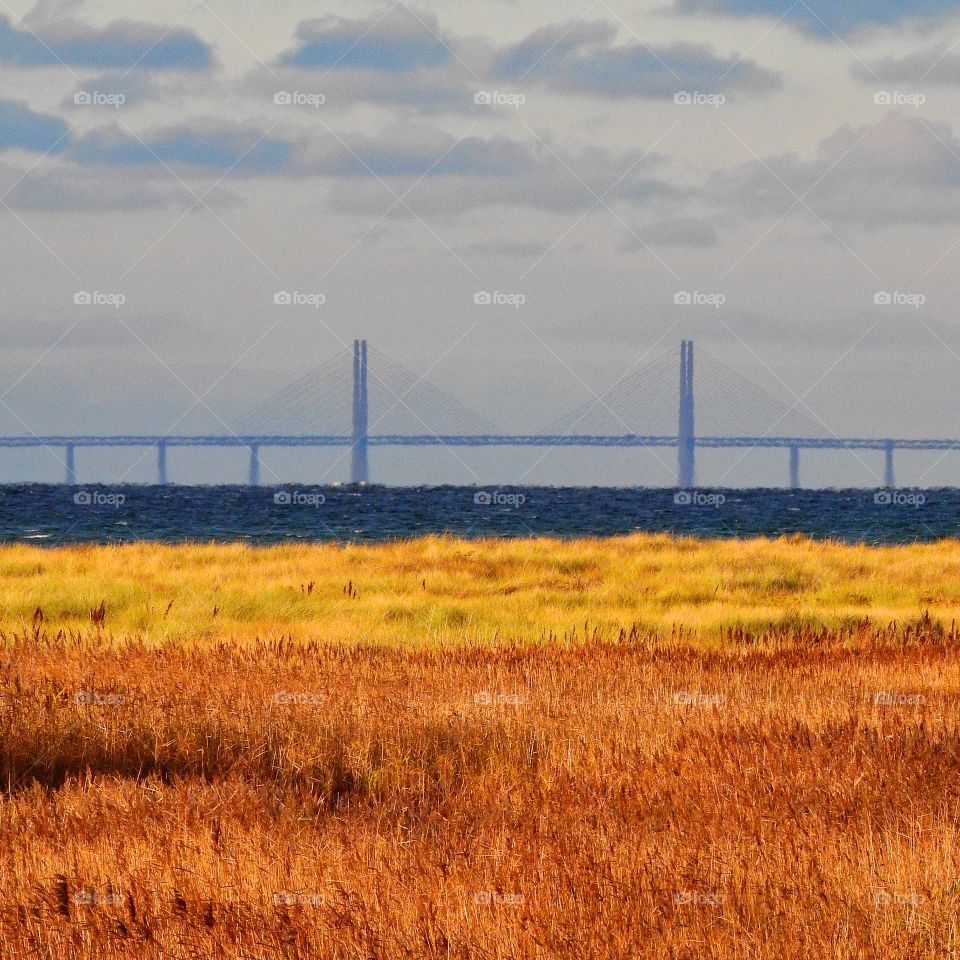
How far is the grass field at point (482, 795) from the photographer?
3900 millimetres

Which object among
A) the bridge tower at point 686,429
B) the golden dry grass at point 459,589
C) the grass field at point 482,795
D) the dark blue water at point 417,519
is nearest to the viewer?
the grass field at point 482,795

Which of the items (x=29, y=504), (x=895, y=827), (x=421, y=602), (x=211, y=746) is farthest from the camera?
(x=29, y=504)

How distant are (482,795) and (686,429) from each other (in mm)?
83859

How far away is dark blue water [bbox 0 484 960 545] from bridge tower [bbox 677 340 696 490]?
28.7ft

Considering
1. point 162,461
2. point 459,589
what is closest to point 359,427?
point 162,461

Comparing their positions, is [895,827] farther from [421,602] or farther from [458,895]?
[421,602]

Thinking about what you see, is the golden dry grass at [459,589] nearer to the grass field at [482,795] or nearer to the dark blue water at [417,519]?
the grass field at [482,795]

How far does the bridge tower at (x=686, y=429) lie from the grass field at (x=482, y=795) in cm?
7522

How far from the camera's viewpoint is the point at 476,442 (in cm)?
10650

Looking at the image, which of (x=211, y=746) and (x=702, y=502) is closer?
(x=211, y=746)

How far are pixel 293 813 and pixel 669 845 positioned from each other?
65.9 inches

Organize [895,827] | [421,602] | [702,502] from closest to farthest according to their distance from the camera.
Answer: [895,827]
[421,602]
[702,502]

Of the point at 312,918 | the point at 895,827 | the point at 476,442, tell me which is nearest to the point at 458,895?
the point at 312,918

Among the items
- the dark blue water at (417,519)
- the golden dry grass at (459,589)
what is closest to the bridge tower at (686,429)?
the dark blue water at (417,519)
